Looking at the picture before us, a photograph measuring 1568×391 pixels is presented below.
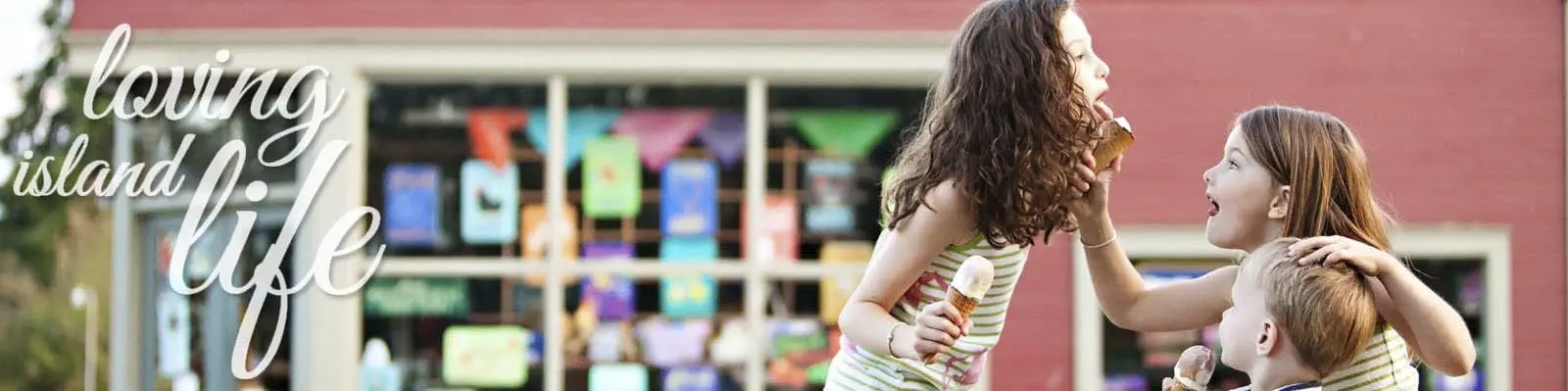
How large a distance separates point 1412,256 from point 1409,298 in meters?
4.32

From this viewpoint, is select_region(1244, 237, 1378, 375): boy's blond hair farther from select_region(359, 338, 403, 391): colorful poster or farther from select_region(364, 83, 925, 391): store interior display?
select_region(359, 338, 403, 391): colorful poster

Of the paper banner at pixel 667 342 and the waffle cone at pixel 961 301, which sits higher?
the waffle cone at pixel 961 301

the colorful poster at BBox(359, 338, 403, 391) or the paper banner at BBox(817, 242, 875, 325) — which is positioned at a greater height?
the paper banner at BBox(817, 242, 875, 325)

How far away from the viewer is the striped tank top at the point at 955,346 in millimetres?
2779

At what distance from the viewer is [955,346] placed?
279 cm

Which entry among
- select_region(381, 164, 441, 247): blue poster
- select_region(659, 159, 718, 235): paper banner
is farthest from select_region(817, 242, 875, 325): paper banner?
select_region(381, 164, 441, 247): blue poster

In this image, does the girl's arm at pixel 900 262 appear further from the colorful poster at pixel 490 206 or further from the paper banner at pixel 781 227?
the colorful poster at pixel 490 206

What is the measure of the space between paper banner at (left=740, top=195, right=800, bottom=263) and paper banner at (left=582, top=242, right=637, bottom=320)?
50 cm

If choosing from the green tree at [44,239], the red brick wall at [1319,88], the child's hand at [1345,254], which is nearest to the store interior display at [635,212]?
the red brick wall at [1319,88]

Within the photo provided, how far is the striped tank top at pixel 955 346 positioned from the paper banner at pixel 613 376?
13.2ft

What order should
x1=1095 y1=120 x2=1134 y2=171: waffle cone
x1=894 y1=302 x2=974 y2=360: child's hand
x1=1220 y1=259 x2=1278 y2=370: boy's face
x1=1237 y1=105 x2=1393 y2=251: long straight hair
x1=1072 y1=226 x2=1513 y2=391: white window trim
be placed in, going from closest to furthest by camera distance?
x1=894 y1=302 x2=974 y2=360: child's hand → x1=1220 y1=259 x2=1278 y2=370: boy's face → x1=1237 y1=105 x2=1393 y2=251: long straight hair → x1=1095 y1=120 x2=1134 y2=171: waffle cone → x1=1072 y1=226 x2=1513 y2=391: white window trim

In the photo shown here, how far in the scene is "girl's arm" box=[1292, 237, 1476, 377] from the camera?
255cm

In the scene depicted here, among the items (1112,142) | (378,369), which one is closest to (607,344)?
(378,369)

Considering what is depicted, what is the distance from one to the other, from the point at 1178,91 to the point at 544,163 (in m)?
2.54
